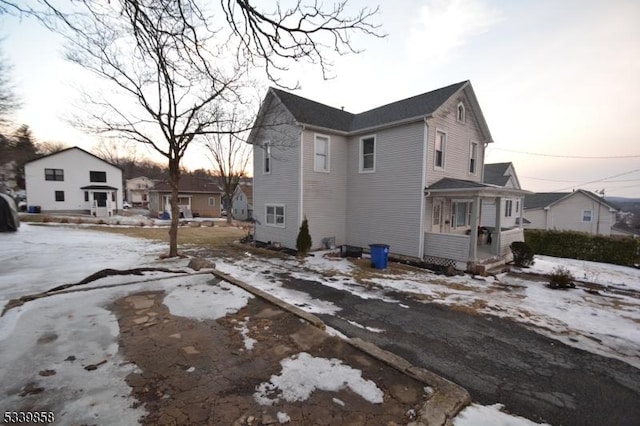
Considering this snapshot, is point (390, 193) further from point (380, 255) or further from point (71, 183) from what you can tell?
point (71, 183)

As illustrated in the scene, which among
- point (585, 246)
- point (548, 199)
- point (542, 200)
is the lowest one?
point (585, 246)

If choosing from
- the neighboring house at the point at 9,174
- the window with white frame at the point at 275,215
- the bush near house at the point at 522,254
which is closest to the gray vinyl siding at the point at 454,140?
the bush near house at the point at 522,254

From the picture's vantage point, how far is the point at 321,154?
12.4 meters

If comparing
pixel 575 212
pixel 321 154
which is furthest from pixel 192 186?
pixel 575 212

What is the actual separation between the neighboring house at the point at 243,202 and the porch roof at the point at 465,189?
2988cm

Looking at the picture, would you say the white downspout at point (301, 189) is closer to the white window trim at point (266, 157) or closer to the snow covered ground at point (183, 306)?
the snow covered ground at point (183, 306)

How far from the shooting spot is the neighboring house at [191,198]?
31594 millimetres

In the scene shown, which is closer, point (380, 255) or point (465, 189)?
point (465, 189)

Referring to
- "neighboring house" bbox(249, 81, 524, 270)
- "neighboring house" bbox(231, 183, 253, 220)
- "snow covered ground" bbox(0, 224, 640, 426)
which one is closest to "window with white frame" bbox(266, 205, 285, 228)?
"neighboring house" bbox(249, 81, 524, 270)

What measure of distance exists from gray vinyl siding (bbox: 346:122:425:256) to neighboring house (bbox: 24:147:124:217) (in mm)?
30192

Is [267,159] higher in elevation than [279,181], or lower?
higher

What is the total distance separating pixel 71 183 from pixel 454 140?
38.1 m

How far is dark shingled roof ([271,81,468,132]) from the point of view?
1105 centimetres

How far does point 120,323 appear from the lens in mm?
4305
